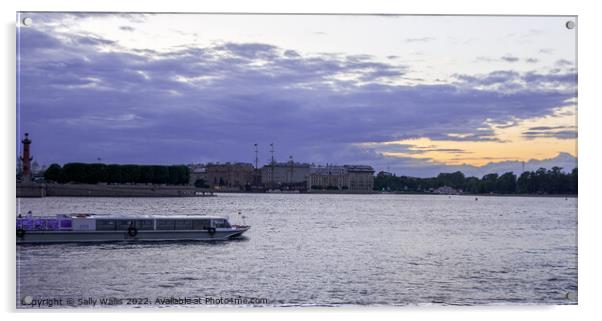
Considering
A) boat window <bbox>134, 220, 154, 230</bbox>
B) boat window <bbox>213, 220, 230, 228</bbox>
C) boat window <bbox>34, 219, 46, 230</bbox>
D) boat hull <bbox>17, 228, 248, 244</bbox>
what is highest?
boat window <bbox>34, 219, 46, 230</bbox>

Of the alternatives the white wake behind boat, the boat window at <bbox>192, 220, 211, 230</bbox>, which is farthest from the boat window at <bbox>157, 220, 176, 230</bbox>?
the boat window at <bbox>192, 220, 211, 230</bbox>

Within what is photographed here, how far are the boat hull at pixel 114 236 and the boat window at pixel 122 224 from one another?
13 centimetres

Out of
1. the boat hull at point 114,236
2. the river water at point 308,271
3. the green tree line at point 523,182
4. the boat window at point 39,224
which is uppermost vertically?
the green tree line at point 523,182

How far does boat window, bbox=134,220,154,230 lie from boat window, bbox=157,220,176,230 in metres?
0.24

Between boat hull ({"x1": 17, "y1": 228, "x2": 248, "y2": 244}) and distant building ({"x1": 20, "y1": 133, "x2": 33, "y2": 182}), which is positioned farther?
boat hull ({"x1": 17, "y1": 228, "x2": 248, "y2": 244})

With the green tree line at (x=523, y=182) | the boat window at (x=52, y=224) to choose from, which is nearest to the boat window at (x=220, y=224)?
the boat window at (x=52, y=224)

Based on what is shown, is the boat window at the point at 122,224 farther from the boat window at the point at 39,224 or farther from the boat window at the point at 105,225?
the boat window at the point at 39,224

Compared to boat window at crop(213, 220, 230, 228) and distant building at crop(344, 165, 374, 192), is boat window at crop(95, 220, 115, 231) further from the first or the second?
distant building at crop(344, 165, 374, 192)

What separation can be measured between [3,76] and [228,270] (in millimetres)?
8393

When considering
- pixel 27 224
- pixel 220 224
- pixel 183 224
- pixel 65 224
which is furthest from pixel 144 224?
pixel 27 224

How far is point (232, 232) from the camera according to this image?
25.8m

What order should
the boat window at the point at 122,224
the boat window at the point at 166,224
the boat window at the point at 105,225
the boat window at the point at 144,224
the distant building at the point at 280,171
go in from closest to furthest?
1. the boat window at the point at 105,225
2. the boat window at the point at 122,224
3. the boat window at the point at 144,224
4. the boat window at the point at 166,224
5. the distant building at the point at 280,171

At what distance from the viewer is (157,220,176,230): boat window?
23442mm

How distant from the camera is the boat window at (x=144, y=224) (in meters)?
23.1
